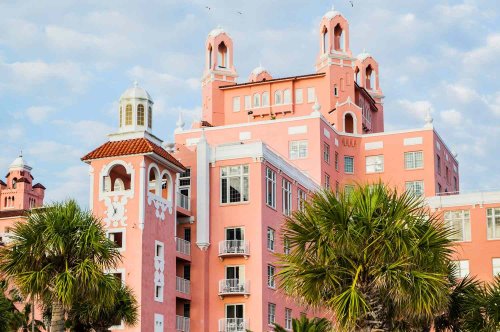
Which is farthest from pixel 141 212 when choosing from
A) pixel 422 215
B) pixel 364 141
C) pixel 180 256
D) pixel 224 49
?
pixel 224 49

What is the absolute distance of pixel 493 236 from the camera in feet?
218

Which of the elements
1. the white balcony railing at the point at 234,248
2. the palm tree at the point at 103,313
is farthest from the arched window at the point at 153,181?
the palm tree at the point at 103,313

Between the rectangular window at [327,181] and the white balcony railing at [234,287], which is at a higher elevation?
the rectangular window at [327,181]

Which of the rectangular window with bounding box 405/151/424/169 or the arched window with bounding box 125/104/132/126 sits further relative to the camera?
the rectangular window with bounding box 405/151/424/169

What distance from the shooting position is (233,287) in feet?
196

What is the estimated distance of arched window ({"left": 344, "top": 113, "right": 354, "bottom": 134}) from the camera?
286ft

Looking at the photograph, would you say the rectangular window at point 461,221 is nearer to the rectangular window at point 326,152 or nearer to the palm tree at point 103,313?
the rectangular window at point 326,152

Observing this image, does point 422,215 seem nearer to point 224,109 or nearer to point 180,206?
point 180,206

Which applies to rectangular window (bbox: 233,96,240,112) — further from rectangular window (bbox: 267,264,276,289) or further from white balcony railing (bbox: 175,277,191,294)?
Result: white balcony railing (bbox: 175,277,191,294)

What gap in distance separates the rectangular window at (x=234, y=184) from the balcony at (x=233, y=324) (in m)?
7.65

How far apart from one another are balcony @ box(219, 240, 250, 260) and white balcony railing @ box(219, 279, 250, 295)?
5.23 ft

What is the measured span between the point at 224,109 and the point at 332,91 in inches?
442

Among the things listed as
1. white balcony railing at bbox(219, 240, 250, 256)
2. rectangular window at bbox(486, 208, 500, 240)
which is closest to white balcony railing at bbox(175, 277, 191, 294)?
white balcony railing at bbox(219, 240, 250, 256)

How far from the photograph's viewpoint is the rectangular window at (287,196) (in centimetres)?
6512
